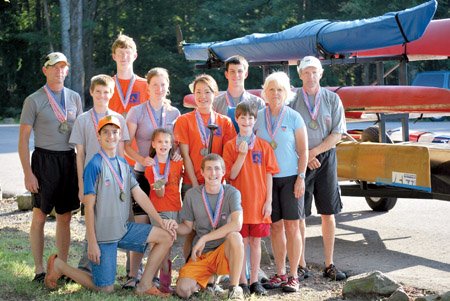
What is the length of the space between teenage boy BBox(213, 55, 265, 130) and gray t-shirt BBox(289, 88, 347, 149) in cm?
40

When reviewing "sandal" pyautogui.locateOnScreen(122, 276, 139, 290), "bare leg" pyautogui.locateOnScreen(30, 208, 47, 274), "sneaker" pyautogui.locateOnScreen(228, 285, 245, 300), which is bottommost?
"sneaker" pyautogui.locateOnScreen(228, 285, 245, 300)

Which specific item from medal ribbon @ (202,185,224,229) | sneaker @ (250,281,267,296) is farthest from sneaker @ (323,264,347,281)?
medal ribbon @ (202,185,224,229)

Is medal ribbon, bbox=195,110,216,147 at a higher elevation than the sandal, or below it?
higher

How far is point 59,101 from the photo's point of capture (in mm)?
7516

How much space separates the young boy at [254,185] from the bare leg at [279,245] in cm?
32

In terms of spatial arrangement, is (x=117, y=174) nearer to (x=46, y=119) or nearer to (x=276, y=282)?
(x=46, y=119)

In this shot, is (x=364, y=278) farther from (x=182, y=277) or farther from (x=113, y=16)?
(x=113, y=16)

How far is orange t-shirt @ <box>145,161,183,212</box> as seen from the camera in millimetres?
7414

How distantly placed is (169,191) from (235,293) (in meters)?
1.04

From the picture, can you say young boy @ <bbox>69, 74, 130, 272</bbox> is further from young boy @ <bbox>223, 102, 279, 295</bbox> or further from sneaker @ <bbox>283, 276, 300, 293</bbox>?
sneaker @ <bbox>283, 276, 300, 293</bbox>

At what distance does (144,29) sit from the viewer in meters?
44.5

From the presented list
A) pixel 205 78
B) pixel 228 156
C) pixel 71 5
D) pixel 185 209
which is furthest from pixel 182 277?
pixel 71 5

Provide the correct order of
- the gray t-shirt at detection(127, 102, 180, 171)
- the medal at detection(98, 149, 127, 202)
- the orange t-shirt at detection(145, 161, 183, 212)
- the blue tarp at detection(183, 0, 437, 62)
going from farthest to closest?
the blue tarp at detection(183, 0, 437, 62), the gray t-shirt at detection(127, 102, 180, 171), the orange t-shirt at detection(145, 161, 183, 212), the medal at detection(98, 149, 127, 202)

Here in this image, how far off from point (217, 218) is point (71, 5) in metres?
34.6
